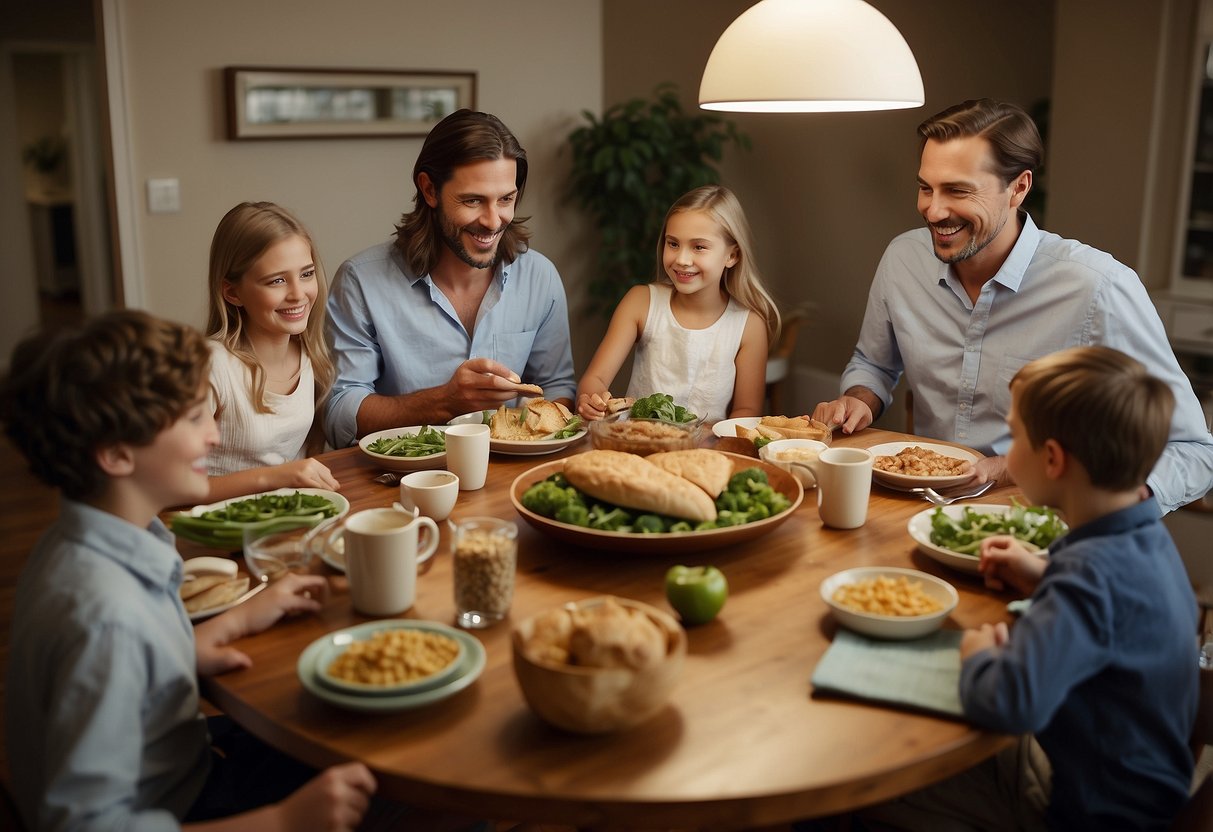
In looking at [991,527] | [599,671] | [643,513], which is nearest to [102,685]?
[599,671]

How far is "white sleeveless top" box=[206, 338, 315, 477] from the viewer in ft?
7.68

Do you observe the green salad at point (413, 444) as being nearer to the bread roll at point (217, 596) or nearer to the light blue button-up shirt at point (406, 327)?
the light blue button-up shirt at point (406, 327)

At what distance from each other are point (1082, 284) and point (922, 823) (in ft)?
4.45

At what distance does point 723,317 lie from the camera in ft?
9.87

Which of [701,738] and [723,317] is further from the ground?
[723,317]

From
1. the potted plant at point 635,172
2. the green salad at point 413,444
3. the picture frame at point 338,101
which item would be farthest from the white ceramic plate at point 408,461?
the potted plant at point 635,172

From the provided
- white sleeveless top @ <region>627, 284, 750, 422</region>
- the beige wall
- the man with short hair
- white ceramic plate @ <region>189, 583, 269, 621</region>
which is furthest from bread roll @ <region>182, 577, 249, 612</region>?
the beige wall

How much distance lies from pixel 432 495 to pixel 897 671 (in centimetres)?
83

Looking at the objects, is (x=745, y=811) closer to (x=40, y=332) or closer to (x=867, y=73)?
(x=40, y=332)

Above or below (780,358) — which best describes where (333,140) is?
above

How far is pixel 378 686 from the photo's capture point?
4.09 feet

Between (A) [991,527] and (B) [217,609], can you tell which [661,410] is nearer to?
(A) [991,527]

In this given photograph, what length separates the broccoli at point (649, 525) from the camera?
166 centimetres

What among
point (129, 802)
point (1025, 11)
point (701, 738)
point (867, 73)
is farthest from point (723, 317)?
point (1025, 11)
